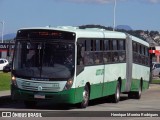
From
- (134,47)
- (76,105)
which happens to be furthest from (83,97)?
(134,47)

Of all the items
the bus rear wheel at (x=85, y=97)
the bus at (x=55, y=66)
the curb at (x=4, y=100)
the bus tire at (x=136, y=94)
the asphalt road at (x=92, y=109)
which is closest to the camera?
the asphalt road at (x=92, y=109)

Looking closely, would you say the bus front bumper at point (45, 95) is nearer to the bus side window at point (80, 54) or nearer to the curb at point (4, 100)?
the bus side window at point (80, 54)

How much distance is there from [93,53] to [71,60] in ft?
6.76

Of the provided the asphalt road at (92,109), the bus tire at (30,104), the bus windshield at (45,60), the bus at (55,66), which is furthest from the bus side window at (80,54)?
the bus tire at (30,104)

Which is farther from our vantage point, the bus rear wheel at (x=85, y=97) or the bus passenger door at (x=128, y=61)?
the bus passenger door at (x=128, y=61)

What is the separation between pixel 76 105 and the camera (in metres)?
20.1

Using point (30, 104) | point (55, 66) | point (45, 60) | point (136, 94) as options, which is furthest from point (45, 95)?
point (136, 94)

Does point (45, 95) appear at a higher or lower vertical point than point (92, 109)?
higher

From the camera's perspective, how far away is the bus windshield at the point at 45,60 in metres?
18.5

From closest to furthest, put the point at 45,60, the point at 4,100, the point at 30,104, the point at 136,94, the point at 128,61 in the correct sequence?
the point at 45,60, the point at 30,104, the point at 4,100, the point at 128,61, the point at 136,94

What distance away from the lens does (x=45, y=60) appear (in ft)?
61.5

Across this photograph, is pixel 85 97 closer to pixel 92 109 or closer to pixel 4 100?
pixel 92 109

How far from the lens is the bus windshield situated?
60.8ft

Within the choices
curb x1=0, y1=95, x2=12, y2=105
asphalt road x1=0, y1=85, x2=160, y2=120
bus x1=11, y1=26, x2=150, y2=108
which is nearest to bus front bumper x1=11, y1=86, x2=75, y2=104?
bus x1=11, y1=26, x2=150, y2=108
